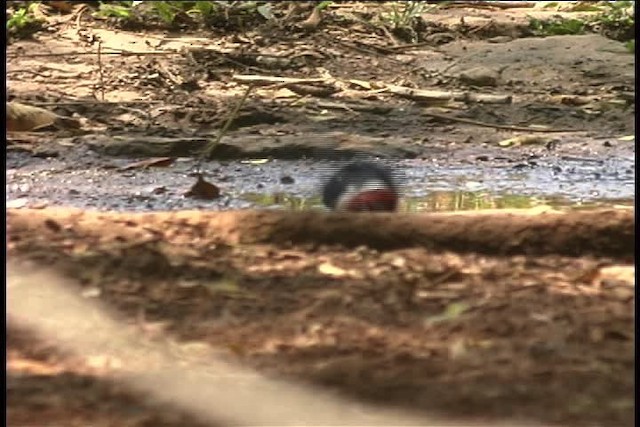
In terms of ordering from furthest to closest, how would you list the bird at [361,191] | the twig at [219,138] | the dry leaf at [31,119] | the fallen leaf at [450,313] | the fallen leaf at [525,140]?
1. the fallen leaf at [525,140]
2. the dry leaf at [31,119]
3. the twig at [219,138]
4. the bird at [361,191]
5. the fallen leaf at [450,313]

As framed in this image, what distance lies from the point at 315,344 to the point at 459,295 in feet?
1.34

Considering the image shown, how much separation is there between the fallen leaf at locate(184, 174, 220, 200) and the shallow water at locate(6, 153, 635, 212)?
29 millimetres

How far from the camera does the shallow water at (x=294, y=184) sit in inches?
130

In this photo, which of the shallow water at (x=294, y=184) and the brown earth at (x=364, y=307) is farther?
the shallow water at (x=294, y=184)

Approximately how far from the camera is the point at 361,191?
9.36 feet

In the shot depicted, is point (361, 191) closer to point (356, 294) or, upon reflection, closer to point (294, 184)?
point (356, 294)

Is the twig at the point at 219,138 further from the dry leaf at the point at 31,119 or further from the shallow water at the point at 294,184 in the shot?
the dry leaf at the point at 31,119

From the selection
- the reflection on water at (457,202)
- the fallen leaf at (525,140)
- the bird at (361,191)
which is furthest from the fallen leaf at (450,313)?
the fallen leaf at (525,140)

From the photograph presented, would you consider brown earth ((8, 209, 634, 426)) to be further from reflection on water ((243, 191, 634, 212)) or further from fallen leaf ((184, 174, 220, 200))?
fallen leaf ((184, 174, 220, 200))

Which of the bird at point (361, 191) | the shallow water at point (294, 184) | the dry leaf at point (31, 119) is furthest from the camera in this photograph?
the dry leaf at point (31, 119)

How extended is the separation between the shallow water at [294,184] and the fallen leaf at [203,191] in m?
0.03

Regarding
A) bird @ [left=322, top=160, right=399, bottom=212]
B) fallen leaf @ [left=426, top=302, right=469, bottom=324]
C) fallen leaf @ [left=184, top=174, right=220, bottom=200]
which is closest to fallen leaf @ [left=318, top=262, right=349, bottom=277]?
fallen leaf @ [left=426, top=302, right=469, bottom=324]

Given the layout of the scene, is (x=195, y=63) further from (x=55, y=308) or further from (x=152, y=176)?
(x=55, y=308)

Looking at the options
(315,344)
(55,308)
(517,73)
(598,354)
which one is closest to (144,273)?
(55,308)
